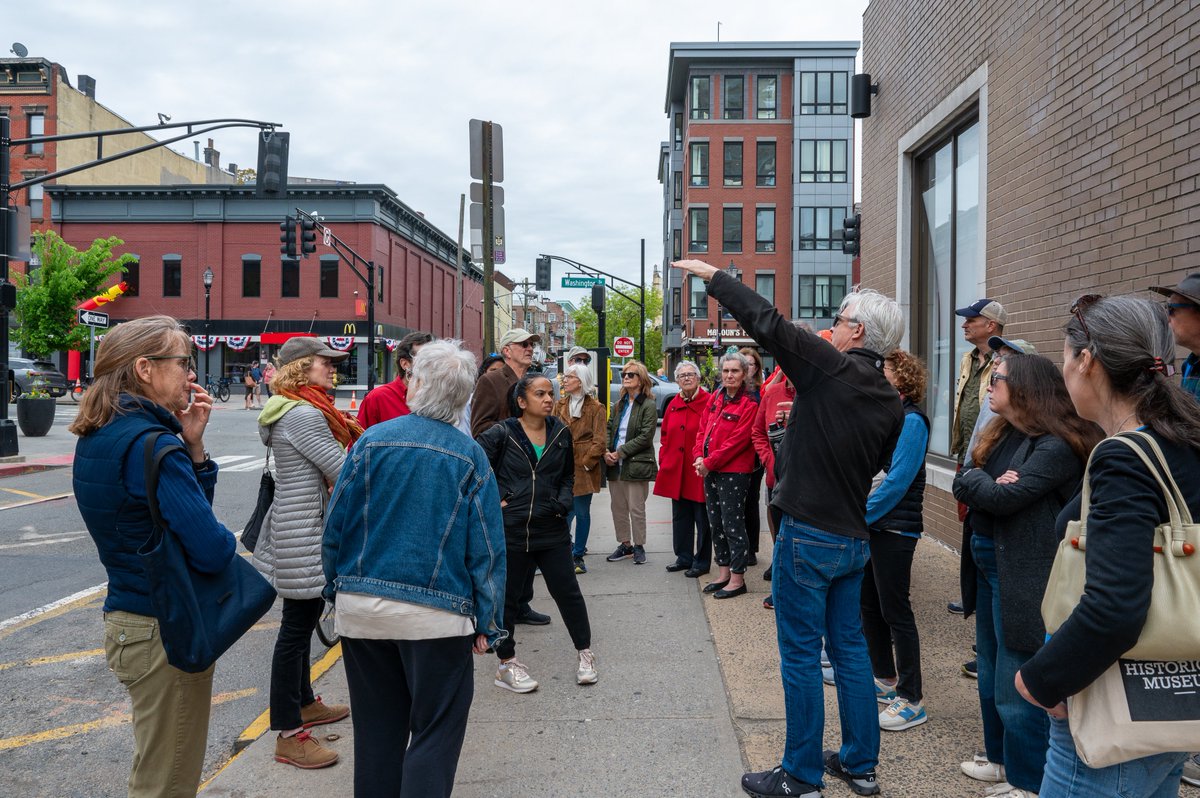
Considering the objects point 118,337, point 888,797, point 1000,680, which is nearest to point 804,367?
point 1000,680

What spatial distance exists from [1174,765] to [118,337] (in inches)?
125

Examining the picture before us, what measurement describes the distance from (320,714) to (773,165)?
151ft

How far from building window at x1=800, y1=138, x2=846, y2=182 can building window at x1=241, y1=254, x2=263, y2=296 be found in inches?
1131

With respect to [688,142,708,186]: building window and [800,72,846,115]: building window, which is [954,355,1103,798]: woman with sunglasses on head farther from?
[800,72,846,115]: building window

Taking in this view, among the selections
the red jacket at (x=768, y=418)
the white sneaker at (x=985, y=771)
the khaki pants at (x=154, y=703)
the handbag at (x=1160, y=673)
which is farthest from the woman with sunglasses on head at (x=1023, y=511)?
the red jacket at (x=768, y=418)

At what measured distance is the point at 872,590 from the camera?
4.63 meters

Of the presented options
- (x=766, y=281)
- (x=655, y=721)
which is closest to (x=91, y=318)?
(x=655, y=721)

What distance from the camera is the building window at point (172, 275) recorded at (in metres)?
46.3

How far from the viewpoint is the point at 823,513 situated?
11.1ft

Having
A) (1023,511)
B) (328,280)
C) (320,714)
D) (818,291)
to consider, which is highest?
(328,280)

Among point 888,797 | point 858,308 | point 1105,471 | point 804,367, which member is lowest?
point 888,797

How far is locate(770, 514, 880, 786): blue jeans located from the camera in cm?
342

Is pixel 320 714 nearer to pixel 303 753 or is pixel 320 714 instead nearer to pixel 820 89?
pixel 303 753

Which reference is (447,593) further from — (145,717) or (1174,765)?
(1174,765)
